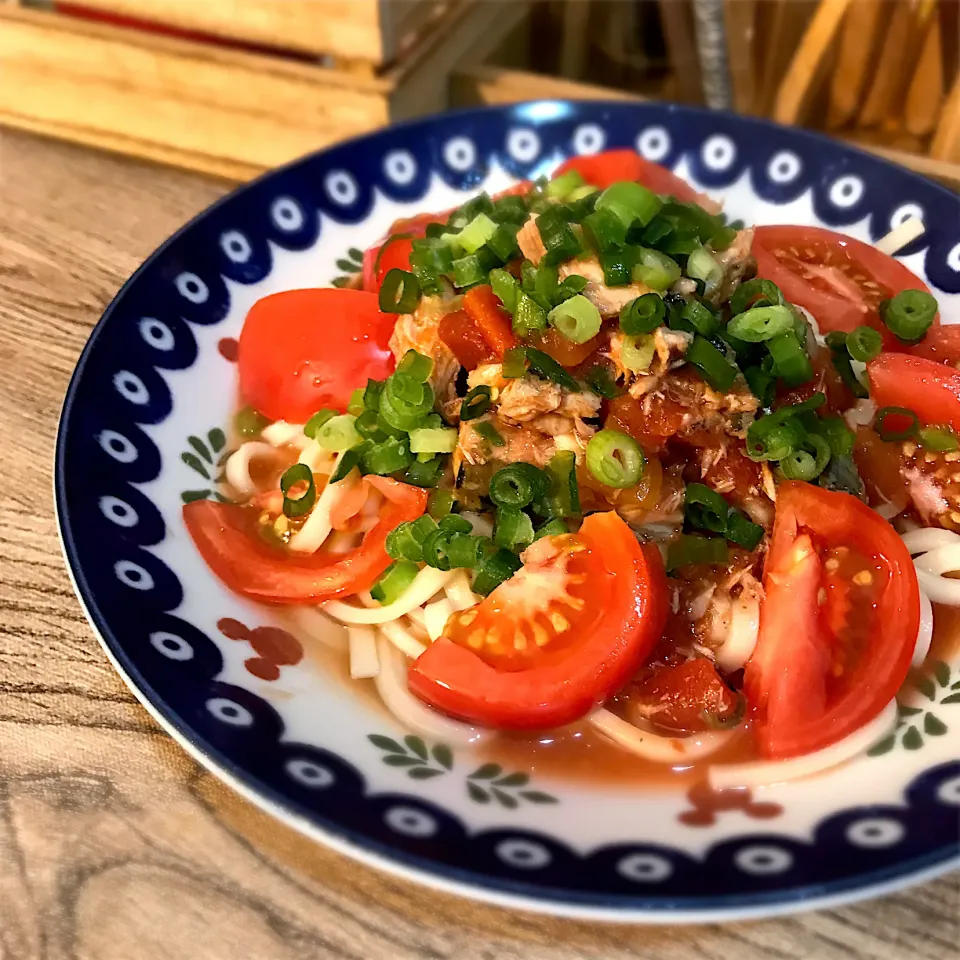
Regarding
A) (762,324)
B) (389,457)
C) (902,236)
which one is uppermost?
(902,236)

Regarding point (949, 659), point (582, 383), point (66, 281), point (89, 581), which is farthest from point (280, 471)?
point (949, 659)

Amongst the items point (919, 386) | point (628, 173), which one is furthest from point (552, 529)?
point (628, 173)

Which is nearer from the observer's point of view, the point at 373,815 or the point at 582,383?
the point at 373,815

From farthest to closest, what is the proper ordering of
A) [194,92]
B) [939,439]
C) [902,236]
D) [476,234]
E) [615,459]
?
[194,92], [902,236], [476,234], [939,439], [615,459]

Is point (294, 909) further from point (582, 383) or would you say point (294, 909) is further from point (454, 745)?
point (582, 383)

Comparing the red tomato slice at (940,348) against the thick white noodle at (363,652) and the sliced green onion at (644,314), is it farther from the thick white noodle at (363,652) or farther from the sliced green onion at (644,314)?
the thick white noodle at (363,652)

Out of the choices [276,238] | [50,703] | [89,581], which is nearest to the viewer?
[89,581]

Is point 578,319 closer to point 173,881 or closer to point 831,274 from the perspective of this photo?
point 831,274
